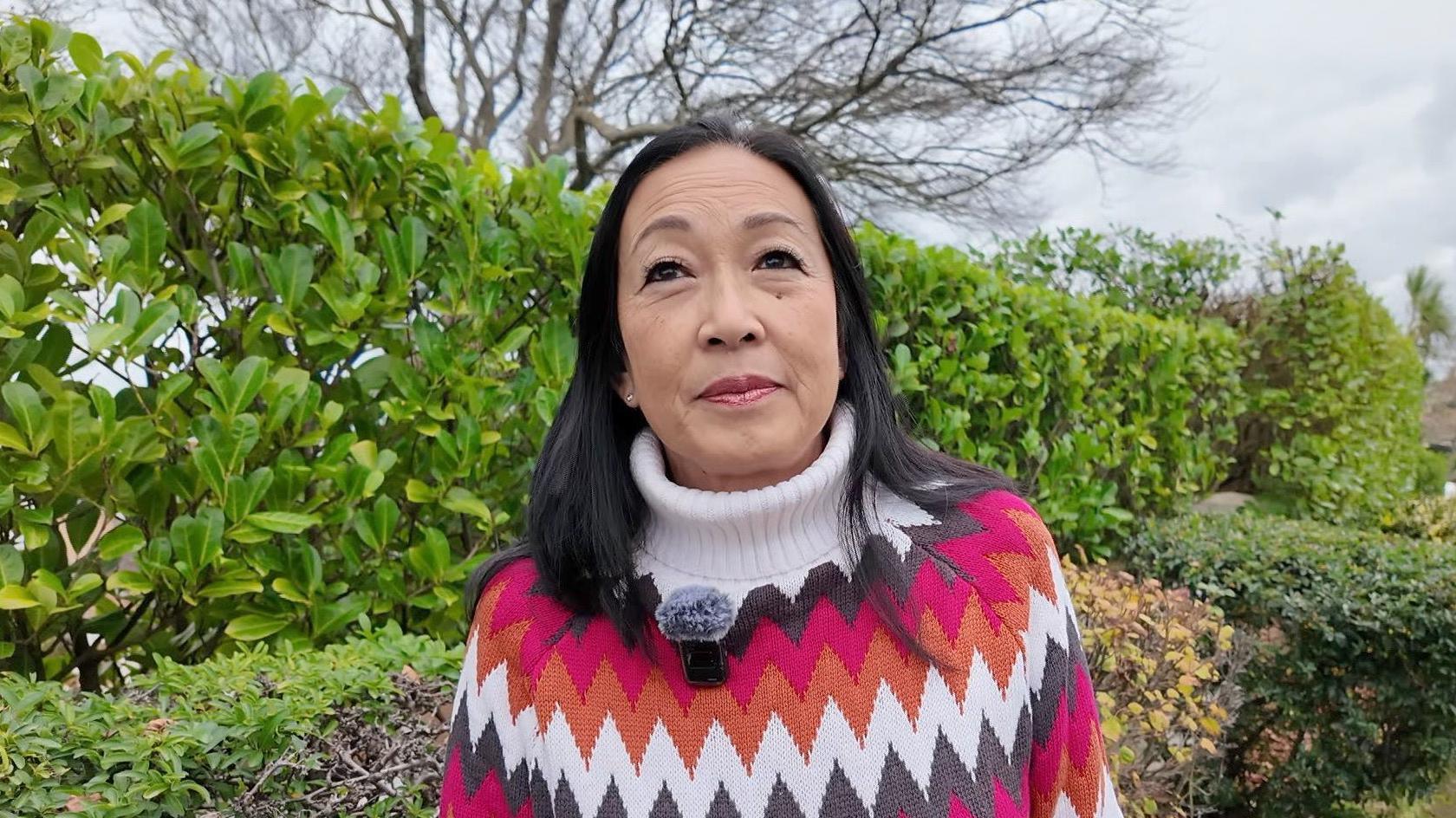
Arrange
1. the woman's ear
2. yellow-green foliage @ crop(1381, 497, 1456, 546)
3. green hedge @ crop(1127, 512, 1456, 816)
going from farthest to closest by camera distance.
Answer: yellow-green foliage @ crop(1381, 497, 1456, 546), green hedge @ crop(1127, 512, 1456, 816), the woman's ear

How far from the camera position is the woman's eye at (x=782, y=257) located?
122 cm

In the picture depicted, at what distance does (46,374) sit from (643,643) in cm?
158

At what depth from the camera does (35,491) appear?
194 centimetres

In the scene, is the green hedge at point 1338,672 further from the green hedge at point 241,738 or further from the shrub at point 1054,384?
the green hedge at point 241,738

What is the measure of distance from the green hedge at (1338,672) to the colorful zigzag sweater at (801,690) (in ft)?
9.67

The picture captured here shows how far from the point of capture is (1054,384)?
15.2ft

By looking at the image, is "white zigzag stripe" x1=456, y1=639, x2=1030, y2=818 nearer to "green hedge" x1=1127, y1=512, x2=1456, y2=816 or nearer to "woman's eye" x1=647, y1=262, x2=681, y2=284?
"woman's eye" x1=647, y1=262, x2=681, y2=284

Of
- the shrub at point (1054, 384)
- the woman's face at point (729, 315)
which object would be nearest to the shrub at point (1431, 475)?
the shrub at point (1054, 384)

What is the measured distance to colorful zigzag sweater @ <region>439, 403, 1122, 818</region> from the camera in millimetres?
1138

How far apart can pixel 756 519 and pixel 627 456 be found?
0.30 metres

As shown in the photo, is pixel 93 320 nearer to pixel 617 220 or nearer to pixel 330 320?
pixel 330 320

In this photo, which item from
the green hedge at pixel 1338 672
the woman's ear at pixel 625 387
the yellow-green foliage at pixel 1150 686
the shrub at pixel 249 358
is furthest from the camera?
the green hedge at pixel 1338 672

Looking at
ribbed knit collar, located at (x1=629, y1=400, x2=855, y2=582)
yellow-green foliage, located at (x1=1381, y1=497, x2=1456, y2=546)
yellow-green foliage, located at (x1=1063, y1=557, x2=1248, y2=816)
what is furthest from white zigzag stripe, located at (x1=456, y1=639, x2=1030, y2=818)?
yellow-green foliage, located at (x1=1381, y1=497, x2=1456, y2=546)

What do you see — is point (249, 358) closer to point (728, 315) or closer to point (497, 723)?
point (497, 723)
